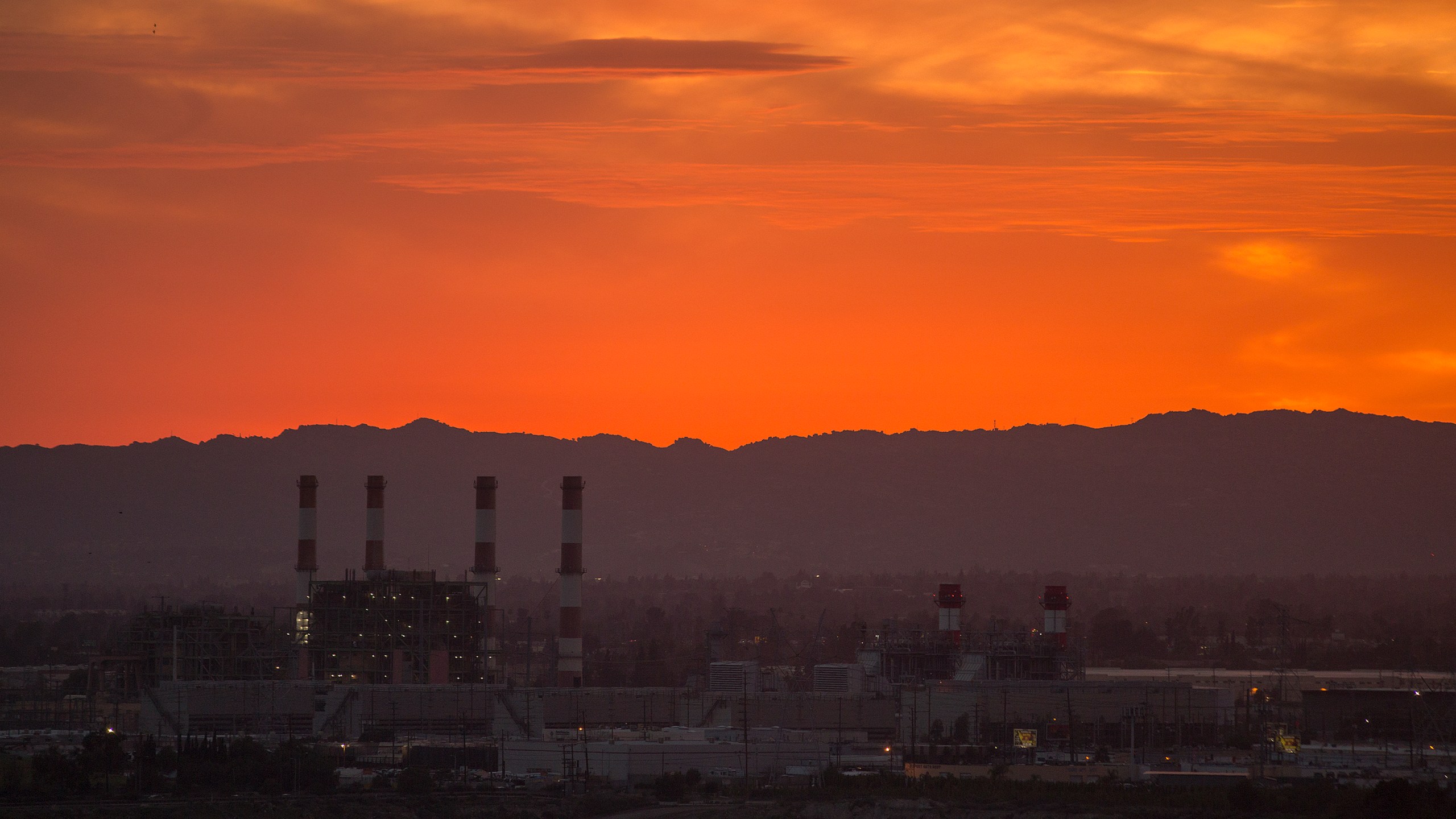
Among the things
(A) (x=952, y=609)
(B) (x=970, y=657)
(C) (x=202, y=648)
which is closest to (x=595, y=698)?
(B) (x=970, y=657)

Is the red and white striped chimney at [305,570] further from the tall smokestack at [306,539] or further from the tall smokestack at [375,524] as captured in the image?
the tall smokestack at [375,524]

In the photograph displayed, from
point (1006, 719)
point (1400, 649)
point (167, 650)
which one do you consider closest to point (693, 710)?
point (1006, 719)

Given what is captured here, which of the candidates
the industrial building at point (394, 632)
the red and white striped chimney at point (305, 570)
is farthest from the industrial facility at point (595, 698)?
the red and white striped chimney at point (305, 570)

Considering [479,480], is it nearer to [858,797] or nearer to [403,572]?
[403,572]

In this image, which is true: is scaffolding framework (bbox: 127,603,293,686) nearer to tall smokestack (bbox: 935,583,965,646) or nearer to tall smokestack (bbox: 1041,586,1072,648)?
tall smokestack (bbox: 935,583,965,646)

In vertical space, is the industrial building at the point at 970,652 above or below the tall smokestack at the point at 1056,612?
below
